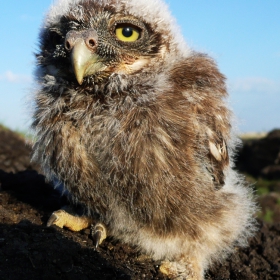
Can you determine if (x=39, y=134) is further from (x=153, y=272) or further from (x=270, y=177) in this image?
(x=270, y=177)

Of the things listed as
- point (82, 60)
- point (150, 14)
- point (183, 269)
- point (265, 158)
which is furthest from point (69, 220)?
point (265, 158)

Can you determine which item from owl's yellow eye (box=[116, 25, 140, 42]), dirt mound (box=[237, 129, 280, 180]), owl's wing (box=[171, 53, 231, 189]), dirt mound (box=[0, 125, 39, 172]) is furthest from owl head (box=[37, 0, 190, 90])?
dirt mound (box=[237, 129, 280, 180])

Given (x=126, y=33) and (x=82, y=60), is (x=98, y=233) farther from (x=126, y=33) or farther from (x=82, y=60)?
(x=126, y=33)

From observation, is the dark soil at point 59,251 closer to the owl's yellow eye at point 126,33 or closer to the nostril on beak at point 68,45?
the nostril on beak at point 68,45

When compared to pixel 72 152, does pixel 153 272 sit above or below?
below

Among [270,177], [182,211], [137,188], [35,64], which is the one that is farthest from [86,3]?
[270,177]
